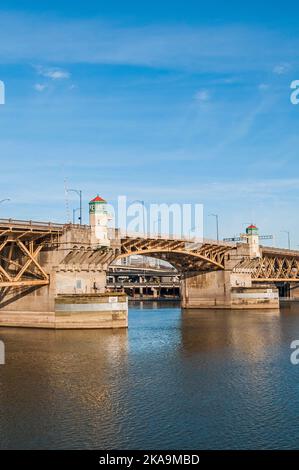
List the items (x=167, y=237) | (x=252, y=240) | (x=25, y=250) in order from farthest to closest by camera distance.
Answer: (x=252, y=240)
(x=167, y=237)
(x=25, y=250)

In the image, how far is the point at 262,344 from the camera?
1992 inches

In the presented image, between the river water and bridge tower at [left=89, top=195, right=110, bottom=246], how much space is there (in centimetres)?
1344

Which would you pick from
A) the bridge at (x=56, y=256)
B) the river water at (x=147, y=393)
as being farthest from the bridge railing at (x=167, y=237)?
the river water at (x=147, y=393)

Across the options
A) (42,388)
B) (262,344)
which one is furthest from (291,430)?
(262,344)

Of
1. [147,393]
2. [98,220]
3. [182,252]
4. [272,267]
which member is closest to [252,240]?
[272,267]

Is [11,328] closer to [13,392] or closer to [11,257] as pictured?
[11,257]

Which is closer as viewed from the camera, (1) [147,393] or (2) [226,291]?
(1) [147,393]

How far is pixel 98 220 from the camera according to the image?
63.7m

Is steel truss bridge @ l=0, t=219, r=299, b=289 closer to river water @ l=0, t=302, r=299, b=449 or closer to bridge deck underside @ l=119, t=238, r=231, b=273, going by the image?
bridge deck underside @ l=119, t=238, r=231, b=273

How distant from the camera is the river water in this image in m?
22.8

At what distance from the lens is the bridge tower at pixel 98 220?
207 ft

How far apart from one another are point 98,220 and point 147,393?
35.6 m

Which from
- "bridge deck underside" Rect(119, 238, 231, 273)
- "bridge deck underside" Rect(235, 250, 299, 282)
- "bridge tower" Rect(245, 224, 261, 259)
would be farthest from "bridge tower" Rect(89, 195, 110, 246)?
"bridge tower" Rect(245, 224, 261, 259)

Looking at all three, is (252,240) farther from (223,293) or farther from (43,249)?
(43,249)
